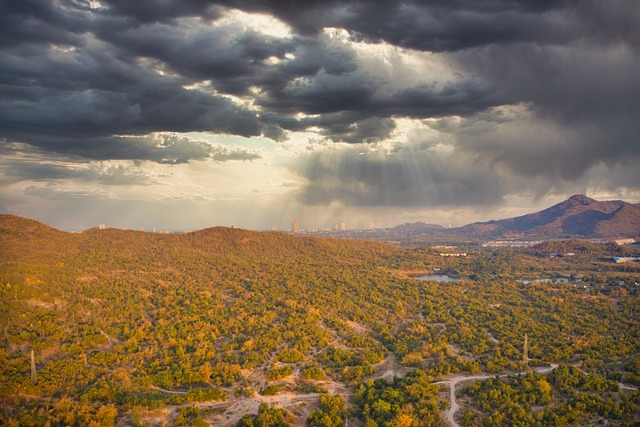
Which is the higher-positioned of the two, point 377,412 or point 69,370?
point 69,370

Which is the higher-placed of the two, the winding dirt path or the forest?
the forest

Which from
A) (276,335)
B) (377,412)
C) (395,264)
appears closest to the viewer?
(377,412)

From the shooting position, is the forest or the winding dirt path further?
the winding dirt path

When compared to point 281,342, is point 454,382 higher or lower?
lower

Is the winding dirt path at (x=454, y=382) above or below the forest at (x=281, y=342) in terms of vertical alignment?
below

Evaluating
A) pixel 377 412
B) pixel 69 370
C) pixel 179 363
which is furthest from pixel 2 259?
pixel 377 412

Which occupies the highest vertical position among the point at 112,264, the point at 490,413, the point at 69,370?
the point at 112,264

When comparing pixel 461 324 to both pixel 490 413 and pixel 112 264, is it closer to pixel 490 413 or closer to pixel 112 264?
pixel 490 413

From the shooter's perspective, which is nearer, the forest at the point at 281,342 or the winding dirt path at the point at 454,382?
the forest at the point at 281,342
